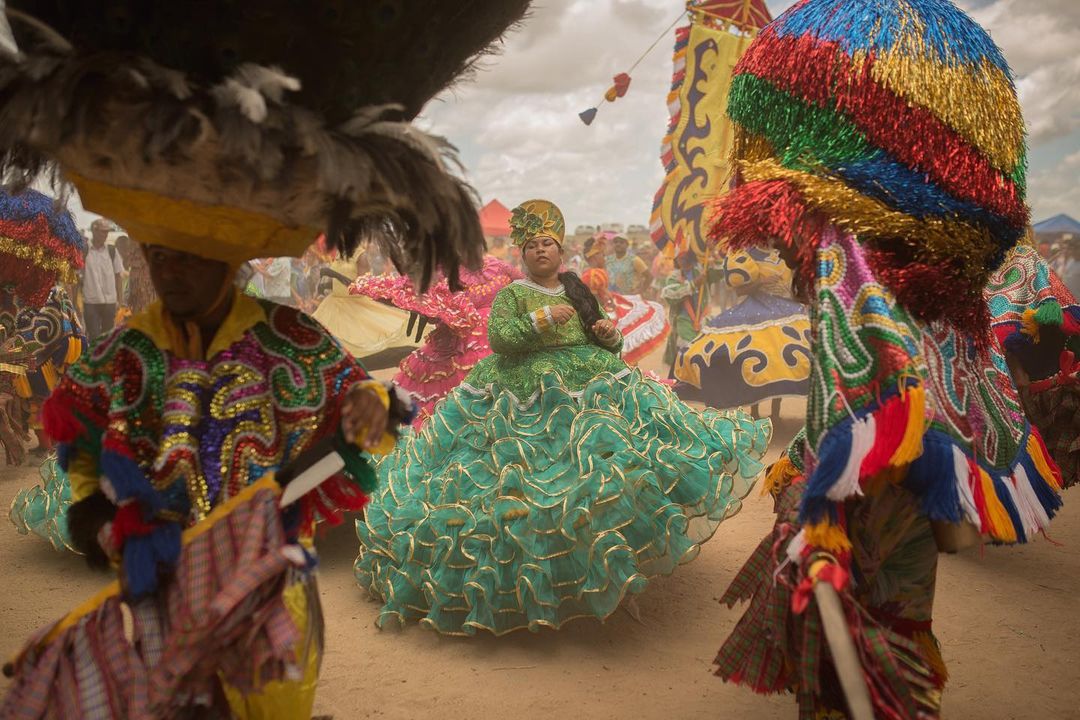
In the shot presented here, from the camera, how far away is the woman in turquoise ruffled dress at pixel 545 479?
3.96m

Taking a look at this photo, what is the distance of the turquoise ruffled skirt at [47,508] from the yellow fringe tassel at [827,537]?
15.5 ft

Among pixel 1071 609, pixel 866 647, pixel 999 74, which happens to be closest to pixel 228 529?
pixel 866 647

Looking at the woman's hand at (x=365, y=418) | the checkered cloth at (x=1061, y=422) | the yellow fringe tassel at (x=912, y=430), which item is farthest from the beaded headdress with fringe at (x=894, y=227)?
the checkered cloth at (x=1061, y=422)

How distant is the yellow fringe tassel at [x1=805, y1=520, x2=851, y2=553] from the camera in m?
2.35

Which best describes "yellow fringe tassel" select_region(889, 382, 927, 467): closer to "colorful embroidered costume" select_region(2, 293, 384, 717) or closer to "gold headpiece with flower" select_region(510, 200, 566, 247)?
"colorful embroidered costume" select_region(2, 293, 384, 717)

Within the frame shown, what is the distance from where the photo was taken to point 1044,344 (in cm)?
520

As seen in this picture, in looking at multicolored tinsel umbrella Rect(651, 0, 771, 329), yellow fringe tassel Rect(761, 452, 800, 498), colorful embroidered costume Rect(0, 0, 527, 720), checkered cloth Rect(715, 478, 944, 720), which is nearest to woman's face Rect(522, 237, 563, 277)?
yellow fringe tassel Rect(761, 452, 800, 498)

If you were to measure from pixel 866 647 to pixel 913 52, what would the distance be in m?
1.71

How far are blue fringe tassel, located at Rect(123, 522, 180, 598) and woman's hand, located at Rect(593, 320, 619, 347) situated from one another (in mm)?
2849

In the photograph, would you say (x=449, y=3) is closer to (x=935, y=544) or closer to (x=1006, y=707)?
(x=935, y=544)

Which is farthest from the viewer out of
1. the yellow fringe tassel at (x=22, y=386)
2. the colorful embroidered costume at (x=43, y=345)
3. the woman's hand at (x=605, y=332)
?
the yellow fringe tassel at (x=22, y=386)

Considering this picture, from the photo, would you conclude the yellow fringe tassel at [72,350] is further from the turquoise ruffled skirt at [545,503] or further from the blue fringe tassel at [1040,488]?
the blue fringe tassel at [1040,488]

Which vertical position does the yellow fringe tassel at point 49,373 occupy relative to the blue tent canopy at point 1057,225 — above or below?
below

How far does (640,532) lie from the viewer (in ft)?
13.2
